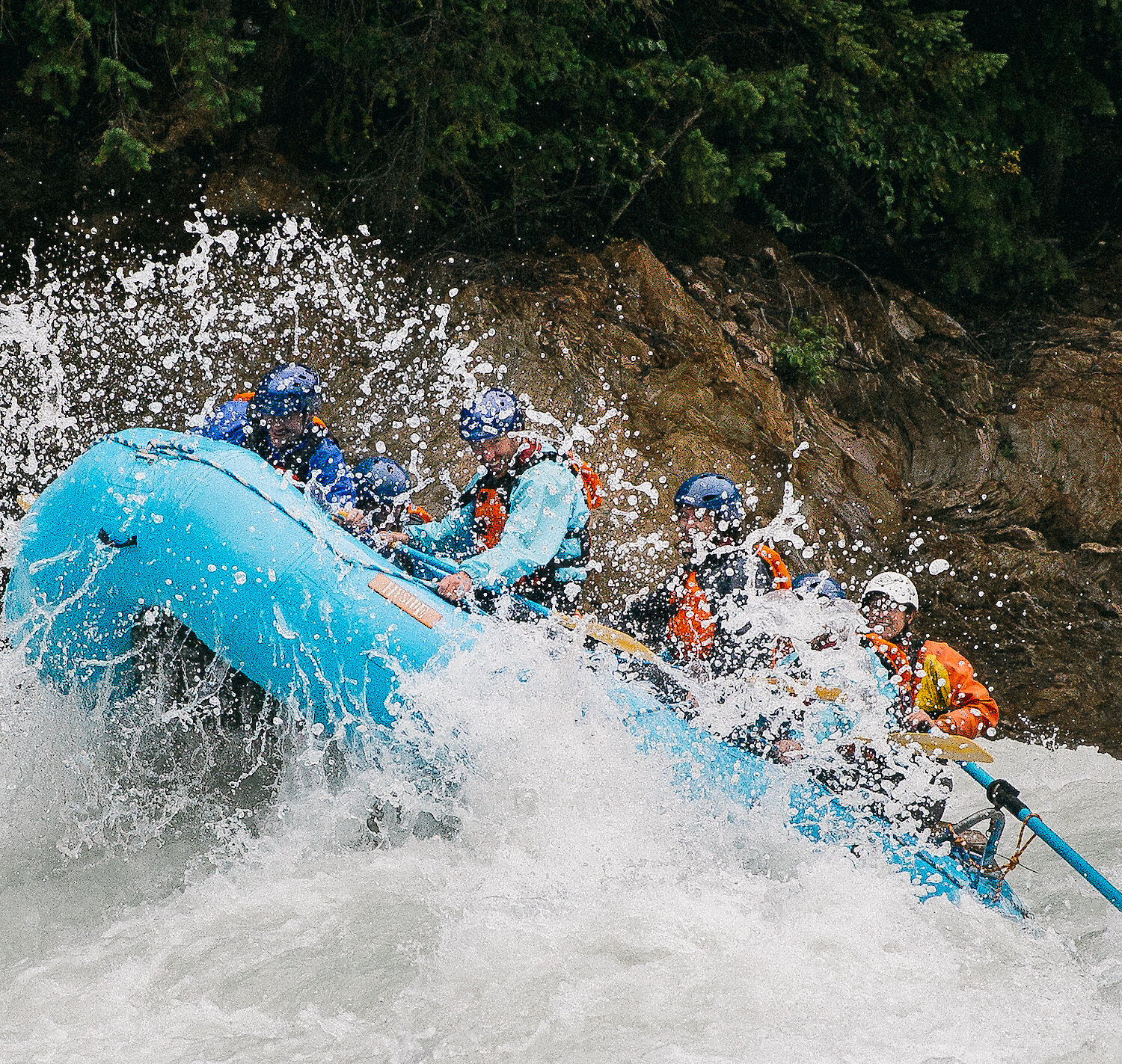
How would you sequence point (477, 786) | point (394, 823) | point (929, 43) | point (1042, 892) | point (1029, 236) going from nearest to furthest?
1. point (477, 786)
2. point (394, 823)
3. point (1042, 892)
4. point (929, 43)
5. point (1029, 236)

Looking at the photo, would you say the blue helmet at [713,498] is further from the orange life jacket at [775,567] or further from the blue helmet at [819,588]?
the blue helmet at [819,588]

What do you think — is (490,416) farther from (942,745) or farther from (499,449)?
(942,745)

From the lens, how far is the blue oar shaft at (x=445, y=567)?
4441 millimetres

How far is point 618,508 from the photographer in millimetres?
7414

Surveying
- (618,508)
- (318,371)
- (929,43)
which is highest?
(929,43)

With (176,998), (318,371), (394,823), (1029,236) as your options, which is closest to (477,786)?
(394,823)

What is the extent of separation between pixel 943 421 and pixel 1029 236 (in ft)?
7.10

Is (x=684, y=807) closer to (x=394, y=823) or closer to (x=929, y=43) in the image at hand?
(x=394, y=823)

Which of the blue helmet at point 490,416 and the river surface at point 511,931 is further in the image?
the blue helmet at point 490,416

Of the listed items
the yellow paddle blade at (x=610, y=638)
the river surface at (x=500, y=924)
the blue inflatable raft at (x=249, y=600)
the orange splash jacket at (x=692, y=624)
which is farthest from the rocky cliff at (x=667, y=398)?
the river surface at (x=500, y=924)

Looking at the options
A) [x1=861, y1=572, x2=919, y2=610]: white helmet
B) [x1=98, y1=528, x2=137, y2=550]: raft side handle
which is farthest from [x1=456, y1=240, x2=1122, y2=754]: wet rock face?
[x1=98, y1=528, x2=137, y2=550]: raft side handle

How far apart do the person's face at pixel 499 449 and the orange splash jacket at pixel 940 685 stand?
73.5 inches

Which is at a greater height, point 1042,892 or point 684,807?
point 684,807

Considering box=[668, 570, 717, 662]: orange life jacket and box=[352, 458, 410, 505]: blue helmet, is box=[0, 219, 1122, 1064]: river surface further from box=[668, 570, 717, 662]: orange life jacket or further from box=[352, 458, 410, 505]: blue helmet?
box=[352, 458, 410, 505]: blue helmet
